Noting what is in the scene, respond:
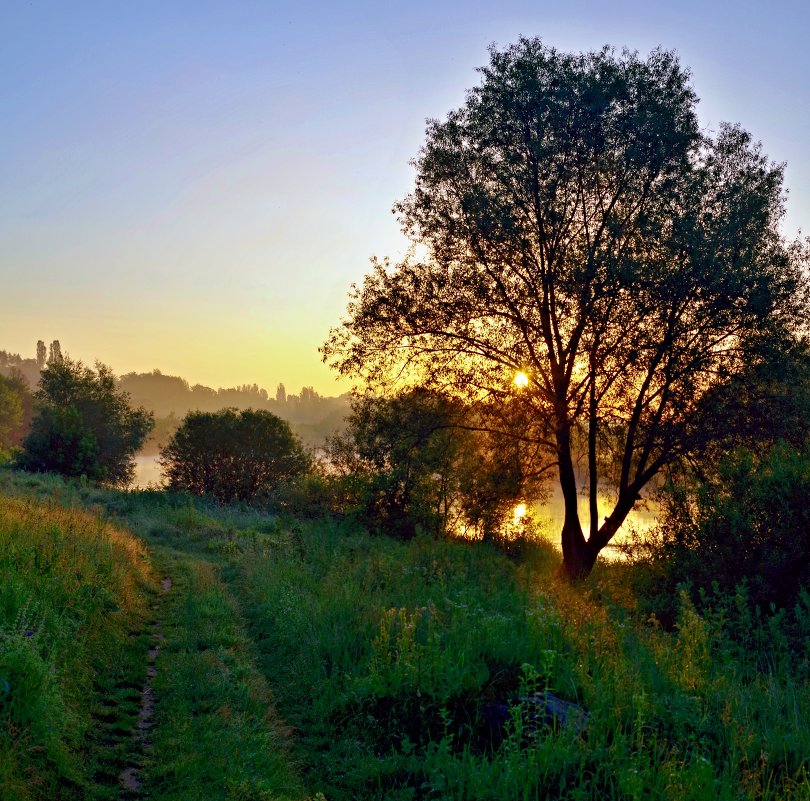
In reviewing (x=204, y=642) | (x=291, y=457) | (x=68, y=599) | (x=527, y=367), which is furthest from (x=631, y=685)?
(x=291, y=457)

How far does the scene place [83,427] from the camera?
168 feet

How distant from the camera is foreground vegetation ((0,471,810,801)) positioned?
5.05 m

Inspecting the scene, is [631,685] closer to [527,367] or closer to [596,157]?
[527,367]

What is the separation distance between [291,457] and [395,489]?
2694 cm

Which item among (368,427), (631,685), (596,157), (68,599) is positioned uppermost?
(596,157)

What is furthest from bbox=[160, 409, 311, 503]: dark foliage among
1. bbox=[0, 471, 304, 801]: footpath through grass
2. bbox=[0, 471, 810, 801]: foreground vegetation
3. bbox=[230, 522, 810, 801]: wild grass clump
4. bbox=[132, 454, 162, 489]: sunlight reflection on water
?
bbox=[230, 522, 810, 801]: wild grass clump

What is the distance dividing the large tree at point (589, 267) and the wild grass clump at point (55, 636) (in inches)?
362

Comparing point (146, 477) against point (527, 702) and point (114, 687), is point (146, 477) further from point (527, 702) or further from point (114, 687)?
point (527, 702)

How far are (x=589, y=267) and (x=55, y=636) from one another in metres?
13.0

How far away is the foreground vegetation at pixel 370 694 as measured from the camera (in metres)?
5.05

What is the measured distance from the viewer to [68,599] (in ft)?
25.6

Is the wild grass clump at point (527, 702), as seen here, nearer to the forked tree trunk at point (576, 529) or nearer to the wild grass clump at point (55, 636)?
the wild grass clump at point (55, 636)

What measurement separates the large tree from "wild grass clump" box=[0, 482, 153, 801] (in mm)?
9190

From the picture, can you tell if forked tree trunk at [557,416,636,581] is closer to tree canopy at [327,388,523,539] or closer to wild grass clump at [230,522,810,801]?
tree canopy at [327,388,523,539]
